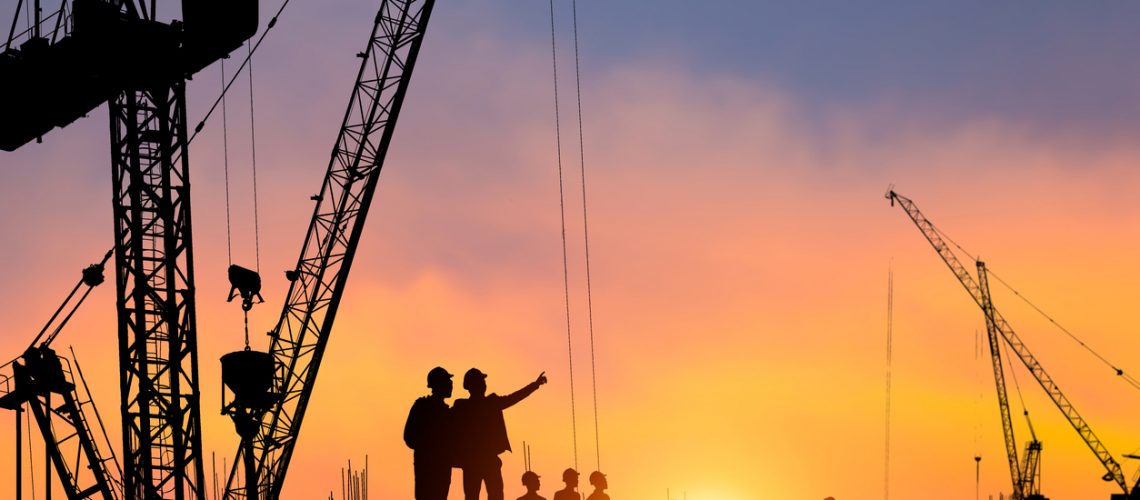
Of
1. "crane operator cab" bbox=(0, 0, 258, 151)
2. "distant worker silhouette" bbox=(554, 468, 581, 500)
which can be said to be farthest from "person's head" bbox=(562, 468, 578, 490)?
"crane operator cab" bbox=(0, 0, 258, 151)

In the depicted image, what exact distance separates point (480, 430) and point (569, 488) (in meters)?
1.79

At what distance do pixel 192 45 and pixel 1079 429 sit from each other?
11457 centimetres

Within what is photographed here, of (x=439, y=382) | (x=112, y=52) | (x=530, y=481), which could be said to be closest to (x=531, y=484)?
(x=530, y=481)

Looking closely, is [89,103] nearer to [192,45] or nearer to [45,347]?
[192,45]

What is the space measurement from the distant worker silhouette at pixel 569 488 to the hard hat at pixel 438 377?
8.74 feet

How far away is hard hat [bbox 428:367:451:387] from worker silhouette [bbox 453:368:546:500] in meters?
0.50

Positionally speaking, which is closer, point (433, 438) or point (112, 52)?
point (433, 438)

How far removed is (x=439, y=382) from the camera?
2064cm

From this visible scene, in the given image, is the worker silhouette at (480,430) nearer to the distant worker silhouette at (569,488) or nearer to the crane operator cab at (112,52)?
the distant worker silhouette at (569,488)

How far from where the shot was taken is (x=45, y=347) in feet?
172

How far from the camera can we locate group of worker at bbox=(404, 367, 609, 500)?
68.2 feet

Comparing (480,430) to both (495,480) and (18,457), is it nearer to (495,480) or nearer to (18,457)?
(495,480)

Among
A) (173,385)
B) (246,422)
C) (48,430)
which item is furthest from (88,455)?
(246,422)

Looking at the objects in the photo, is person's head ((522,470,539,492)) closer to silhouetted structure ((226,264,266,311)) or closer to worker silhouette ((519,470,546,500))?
worker silhouette ((519,470,546,500))
